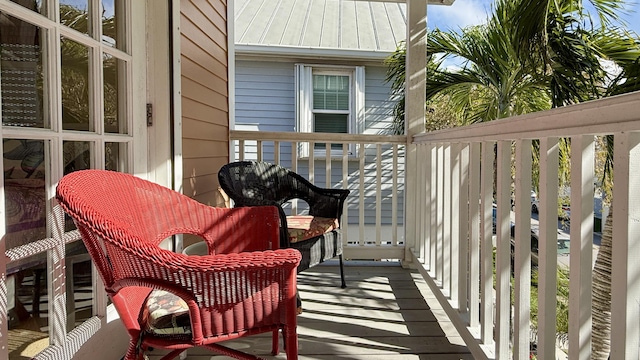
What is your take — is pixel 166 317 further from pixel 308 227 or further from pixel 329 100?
pixel 329 100

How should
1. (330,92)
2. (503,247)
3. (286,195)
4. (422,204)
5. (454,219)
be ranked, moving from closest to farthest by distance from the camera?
(503,247), (454,219), (286,195), (422,204), (330,92)

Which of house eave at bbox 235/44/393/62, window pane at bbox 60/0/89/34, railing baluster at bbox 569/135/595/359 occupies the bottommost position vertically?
railing baluster at bbox 569/135/595/359

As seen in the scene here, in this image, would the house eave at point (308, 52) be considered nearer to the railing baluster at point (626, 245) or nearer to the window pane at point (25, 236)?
the window pane at point (25, 236)

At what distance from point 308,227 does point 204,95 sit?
116cm

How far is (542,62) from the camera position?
137 inches

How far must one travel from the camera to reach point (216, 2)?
11.0 feet

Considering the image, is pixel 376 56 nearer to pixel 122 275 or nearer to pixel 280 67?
pixel 280 67

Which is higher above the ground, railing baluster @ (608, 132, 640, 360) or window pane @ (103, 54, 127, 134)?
window pane @ (103, 54, 127, 134)

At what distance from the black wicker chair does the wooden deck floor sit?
224mm

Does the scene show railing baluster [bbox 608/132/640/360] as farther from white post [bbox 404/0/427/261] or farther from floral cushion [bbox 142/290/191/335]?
white post [bbox 404/0/427/261]

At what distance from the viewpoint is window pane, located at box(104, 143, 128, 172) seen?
1.77 metres

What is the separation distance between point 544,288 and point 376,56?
5.62m

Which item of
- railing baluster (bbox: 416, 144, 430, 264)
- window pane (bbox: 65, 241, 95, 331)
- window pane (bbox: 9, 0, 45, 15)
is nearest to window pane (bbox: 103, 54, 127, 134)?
window pane (bbox: 9, 0, 45, 15)

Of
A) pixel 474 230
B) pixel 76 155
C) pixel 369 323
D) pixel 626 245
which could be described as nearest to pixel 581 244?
pixel 626 245
